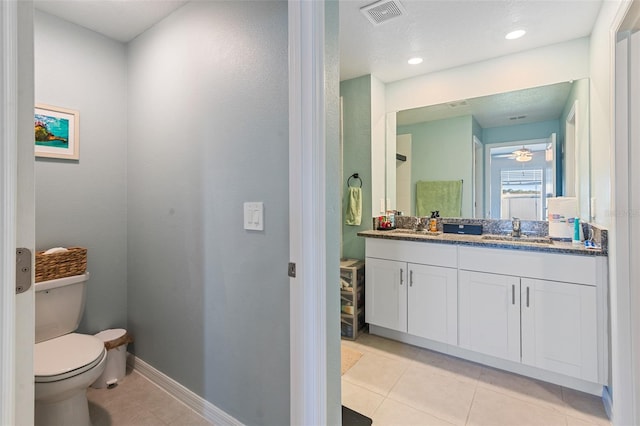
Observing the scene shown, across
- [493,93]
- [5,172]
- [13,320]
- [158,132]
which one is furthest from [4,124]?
[493,93]

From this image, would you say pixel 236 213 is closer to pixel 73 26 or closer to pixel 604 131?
pixel 73 26

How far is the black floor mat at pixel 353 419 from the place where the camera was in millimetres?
1642

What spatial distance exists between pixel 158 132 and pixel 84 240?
92 centimetres

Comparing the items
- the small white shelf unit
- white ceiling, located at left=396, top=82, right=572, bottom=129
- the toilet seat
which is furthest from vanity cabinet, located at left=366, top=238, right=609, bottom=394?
the toilet seat

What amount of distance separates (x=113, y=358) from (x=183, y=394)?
1.97 ft

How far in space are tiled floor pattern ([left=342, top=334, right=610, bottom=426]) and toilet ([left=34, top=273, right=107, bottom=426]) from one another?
137 centimetres

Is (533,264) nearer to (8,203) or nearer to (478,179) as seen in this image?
(478,179)

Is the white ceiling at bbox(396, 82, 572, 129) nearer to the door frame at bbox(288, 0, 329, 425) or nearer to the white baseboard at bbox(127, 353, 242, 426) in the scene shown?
the door frame at bbox(288, 0, 329, 425)

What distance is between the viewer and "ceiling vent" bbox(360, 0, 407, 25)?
1.86m

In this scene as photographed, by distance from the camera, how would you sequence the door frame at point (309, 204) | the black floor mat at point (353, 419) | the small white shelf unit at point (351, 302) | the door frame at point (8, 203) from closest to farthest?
the door frame at point (8, 203)
the door frame at point (309, 204)
the black floor mat at point (353, 419)
the small white shelf unit at point (351, 302)

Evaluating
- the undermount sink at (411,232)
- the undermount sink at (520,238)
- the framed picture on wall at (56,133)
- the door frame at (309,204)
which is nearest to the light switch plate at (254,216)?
the door frame at (309,204)

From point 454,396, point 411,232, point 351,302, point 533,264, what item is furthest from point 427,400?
point 411,232

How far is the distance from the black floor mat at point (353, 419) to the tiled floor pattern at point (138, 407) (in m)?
0.72

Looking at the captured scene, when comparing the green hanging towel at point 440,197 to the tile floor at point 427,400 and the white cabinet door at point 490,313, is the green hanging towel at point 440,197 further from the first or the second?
the tile floor at point 427,400
